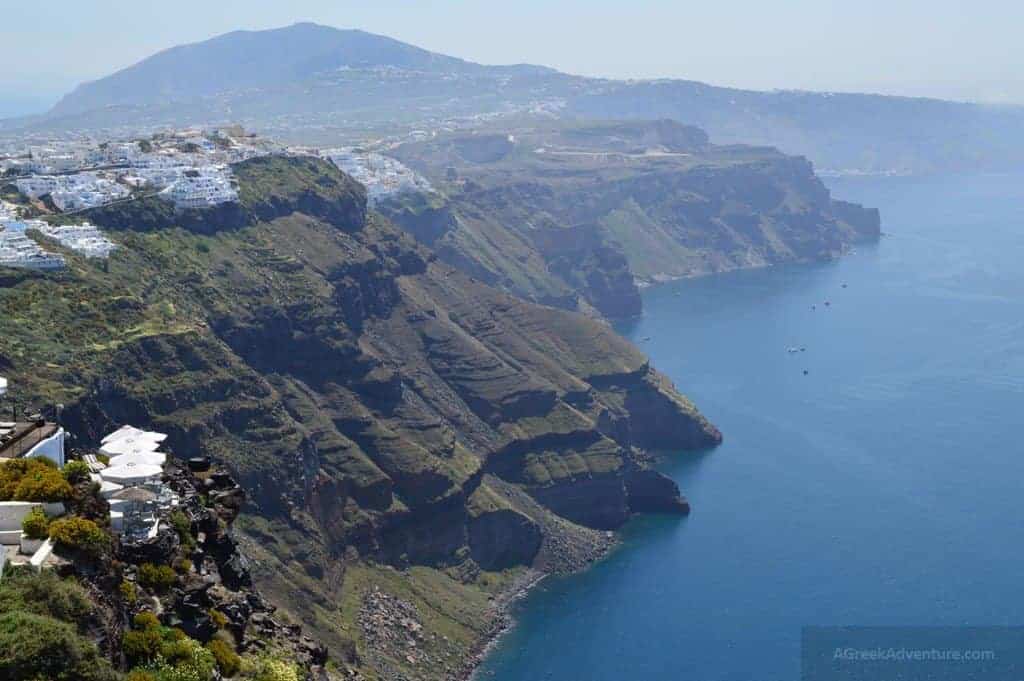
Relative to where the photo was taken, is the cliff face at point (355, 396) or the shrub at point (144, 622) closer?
the shrub at point (144, 622)

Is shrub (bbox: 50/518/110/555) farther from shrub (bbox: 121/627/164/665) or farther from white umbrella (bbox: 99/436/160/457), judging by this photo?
white umbrella (bbox: 99/436/160/457)

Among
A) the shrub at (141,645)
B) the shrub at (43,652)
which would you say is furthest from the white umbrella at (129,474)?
the shrub at (43,652)

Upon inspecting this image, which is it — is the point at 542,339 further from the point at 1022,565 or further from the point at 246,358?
the point at 1022,565

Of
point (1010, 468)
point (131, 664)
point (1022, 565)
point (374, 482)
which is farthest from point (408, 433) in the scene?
point (131, 664)

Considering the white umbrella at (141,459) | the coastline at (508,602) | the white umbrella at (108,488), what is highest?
the white umbrella at (108,488)

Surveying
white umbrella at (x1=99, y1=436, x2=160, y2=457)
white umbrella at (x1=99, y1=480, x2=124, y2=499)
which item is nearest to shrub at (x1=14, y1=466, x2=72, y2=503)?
white umbrella at (x1=99, y1=480, x2=124, y2=499)

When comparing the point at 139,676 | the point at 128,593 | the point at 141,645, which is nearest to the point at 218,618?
the point at 128,593

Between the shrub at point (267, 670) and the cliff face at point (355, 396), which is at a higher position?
the shrub at point (267, 670)

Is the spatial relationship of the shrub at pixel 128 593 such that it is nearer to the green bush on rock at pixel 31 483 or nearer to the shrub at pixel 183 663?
the shrub at pixel 183 663
